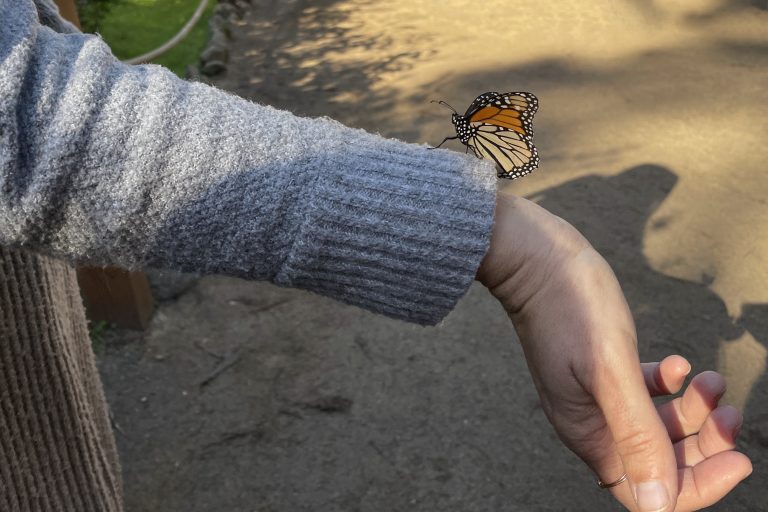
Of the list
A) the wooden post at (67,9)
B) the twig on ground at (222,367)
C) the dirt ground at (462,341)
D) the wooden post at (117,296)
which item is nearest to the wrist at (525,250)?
the dirt ground at (462,341)

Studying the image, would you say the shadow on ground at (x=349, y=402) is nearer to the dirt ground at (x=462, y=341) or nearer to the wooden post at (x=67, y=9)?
the dirt ground at (x=462, y=341)

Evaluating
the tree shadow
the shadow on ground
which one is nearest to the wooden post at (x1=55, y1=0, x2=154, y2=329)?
the shadow on ground

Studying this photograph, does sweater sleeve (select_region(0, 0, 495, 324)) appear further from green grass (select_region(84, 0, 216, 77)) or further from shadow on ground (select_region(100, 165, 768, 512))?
green grass (select_region(84, 0, 216, 77))

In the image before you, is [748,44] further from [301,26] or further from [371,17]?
[301,26]

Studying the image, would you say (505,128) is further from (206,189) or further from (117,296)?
(117,296)

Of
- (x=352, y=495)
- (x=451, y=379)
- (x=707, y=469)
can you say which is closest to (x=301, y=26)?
(x=451, y=379)

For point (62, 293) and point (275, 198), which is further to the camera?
point (62, 293)
